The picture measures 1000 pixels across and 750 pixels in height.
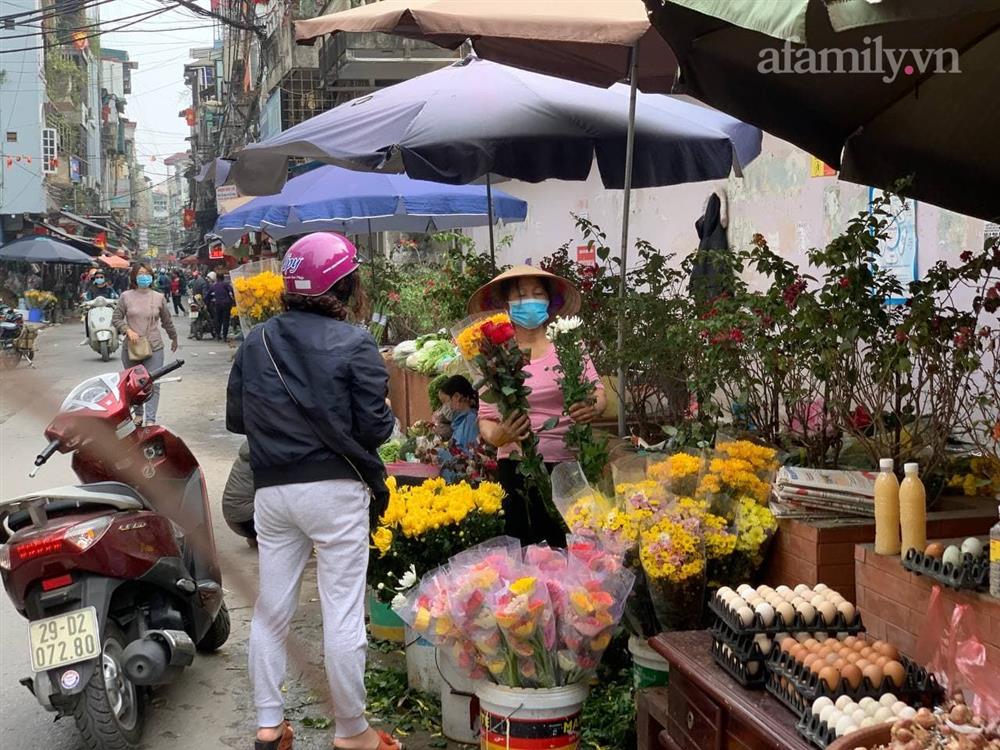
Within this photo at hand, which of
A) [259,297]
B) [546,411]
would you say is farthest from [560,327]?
[259,297]

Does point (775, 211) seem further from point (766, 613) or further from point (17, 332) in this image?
point (17, 332)

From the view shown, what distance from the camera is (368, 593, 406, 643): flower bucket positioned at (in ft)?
17.7

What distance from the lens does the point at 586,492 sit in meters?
4.50

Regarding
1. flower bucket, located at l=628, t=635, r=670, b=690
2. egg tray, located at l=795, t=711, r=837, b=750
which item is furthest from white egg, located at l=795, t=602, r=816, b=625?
flower bucket, located at l=628, t=635, r=670, b=690

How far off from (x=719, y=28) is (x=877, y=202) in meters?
0.86

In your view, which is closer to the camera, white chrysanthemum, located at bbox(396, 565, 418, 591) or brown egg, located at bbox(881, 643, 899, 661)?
brown egg, located at bbox(881, 643, 899, 661)

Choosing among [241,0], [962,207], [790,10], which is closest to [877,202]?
[962,207]

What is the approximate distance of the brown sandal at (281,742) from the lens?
4164 mm

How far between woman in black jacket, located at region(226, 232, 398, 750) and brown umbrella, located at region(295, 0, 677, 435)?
3.85ft

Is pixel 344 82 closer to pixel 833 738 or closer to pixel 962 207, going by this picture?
pixel 962 207

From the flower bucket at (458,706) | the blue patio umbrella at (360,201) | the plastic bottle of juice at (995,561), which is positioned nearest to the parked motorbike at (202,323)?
the blue patio umbrella at (360,201)

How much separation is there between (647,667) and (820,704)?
146 centimetres

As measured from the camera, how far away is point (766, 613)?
3.28m

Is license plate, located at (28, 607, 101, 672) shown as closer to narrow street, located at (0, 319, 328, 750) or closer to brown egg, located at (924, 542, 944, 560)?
narrow street, located at (0, 319, 328, 750)
